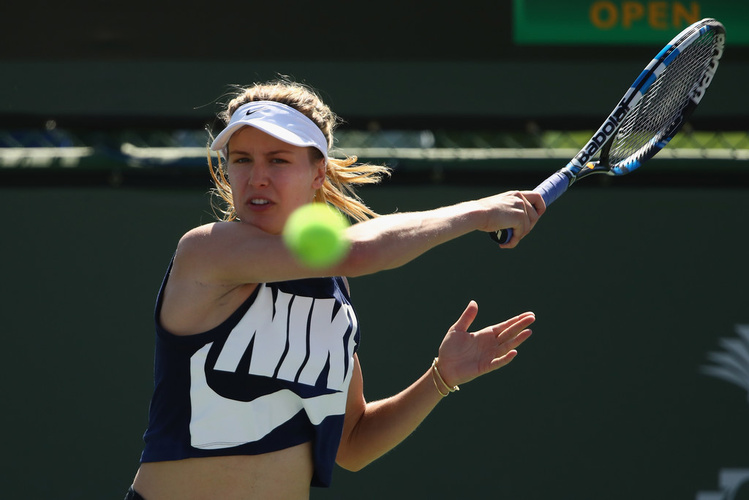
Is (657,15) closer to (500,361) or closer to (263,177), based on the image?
(500,361)

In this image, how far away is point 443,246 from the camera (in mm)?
3730

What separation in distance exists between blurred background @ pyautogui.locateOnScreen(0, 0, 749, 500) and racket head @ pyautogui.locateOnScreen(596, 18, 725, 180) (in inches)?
34.2

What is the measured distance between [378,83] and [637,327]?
1.43 m

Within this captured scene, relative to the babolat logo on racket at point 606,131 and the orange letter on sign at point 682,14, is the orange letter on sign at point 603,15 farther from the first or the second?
the babolat logo on racket at point 606,131

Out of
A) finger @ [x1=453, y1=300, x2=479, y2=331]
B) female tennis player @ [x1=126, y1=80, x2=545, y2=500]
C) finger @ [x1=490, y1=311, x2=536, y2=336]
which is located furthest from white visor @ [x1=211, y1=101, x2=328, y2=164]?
finger @ [x1=490, y1=311, x2=536, y2=336]

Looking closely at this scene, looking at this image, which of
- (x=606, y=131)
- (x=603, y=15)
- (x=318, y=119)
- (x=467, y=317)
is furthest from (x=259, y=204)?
(x=603, y=15)

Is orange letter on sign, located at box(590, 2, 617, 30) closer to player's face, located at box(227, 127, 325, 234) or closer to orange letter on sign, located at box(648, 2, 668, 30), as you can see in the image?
orange letter on sign, located at box(648, 2, 668, 30)

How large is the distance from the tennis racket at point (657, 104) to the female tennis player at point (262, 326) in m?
0.53

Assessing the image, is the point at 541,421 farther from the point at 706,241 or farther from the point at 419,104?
the point at 419,104

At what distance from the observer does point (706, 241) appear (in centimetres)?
377

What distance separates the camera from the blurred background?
11.7 ft

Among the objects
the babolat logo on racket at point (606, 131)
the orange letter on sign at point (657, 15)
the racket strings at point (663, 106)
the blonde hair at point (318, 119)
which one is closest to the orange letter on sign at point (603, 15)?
the orange letter on sign at point (657, 15)

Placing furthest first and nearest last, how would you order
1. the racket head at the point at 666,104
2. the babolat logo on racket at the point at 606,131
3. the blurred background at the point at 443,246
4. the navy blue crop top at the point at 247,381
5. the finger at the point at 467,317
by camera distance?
the blurred background at the point at 443,246 → the racket head at the point at 666,104 → the babolat logo on racket at the point at 606,131 → the finger at the point at 467,317 → the navy blue crop top at the point at 247,381

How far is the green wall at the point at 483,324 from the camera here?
359 centimetres
